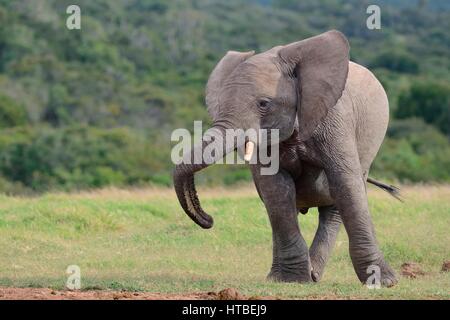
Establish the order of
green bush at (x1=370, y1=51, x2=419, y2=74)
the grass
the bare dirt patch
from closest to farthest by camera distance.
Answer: the grass → the bare dirt patch → green bush at (x1=370, y1=51, x2=419, y2=74)

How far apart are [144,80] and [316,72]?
55.6m

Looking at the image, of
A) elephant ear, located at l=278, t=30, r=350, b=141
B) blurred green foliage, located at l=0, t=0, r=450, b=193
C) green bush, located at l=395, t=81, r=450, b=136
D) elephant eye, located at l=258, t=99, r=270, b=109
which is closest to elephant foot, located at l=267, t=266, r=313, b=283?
elephant ear, located at l=278, t=30, r=350, b=141

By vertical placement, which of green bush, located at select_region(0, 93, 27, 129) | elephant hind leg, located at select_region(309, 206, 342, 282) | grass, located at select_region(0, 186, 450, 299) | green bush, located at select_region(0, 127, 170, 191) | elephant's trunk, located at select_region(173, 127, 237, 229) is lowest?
green bush, located at select_region(0, 127, 170, 191)

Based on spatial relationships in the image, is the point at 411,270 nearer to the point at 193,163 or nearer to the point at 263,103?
the point at 263,103

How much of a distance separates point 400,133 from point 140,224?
105ft

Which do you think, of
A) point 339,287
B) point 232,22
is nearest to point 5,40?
point 232,22

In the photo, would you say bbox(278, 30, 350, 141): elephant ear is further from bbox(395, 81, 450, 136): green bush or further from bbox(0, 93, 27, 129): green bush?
bbox(395, 81, 450, 136): green bush

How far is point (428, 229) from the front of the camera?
50.2 feet

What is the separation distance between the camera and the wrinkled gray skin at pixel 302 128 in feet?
33.3

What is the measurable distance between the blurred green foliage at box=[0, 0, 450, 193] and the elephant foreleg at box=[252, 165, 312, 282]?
17.7 meters

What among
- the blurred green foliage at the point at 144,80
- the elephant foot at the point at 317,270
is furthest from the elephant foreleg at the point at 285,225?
the blurred green foliage at the point at 144,80

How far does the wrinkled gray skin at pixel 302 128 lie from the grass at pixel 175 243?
42 centimetres

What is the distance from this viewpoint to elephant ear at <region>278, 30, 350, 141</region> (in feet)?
34.1
